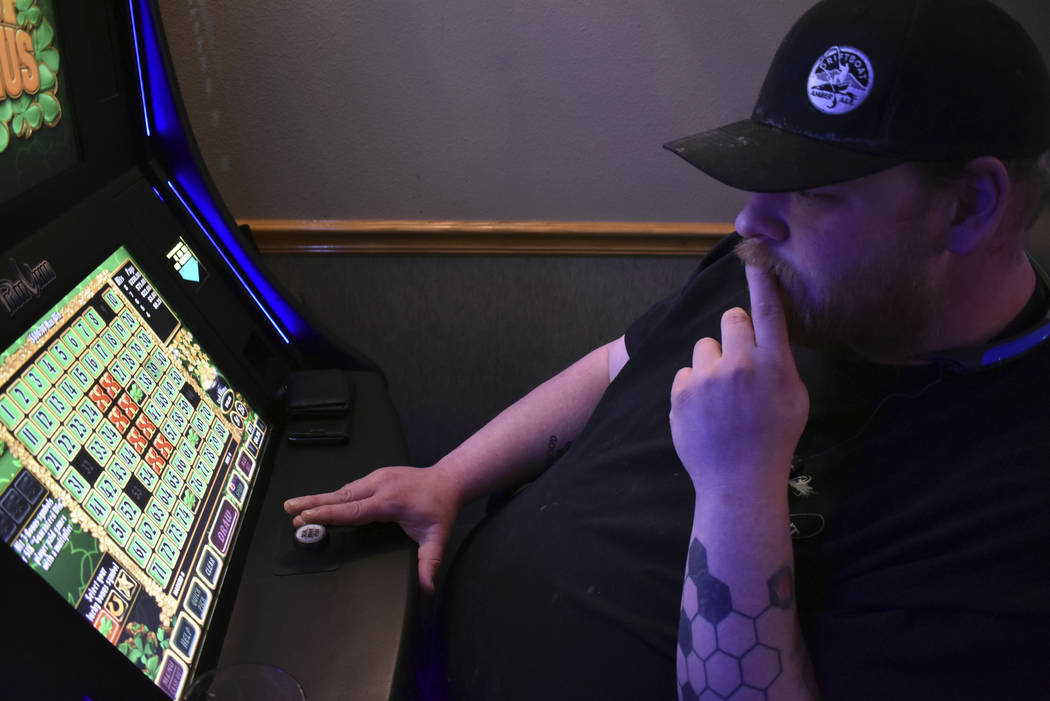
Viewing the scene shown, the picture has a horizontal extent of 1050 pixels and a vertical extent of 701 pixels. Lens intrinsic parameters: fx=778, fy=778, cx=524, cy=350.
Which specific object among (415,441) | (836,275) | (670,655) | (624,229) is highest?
(836,275)

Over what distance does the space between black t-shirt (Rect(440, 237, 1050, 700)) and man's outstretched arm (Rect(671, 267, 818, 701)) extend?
0.03 meters

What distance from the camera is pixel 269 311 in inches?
48.8

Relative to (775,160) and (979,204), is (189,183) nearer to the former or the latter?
(775,160)

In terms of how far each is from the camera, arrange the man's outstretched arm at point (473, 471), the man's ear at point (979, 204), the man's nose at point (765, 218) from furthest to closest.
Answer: the man's outstretched arm at point (473, 471) → the man's nose at point (765, 218) → the man's ear at point (979, 204)

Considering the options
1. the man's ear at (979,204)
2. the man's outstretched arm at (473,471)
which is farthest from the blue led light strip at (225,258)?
the man's ear at (979,204)

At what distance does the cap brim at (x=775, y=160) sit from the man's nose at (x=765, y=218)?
47mm

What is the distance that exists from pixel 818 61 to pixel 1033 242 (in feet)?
1.46

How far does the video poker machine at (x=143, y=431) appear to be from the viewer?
26.7 inches

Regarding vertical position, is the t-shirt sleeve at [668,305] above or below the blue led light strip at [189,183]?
below

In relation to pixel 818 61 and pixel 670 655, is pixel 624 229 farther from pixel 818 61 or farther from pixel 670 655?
pixel 670 655

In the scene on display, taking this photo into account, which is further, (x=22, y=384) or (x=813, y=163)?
(x=813, y=163)

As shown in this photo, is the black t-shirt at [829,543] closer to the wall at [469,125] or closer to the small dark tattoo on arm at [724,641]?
the small dark tattoo on arm at [724,641]

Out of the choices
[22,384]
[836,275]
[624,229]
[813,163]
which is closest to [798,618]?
[836,275]

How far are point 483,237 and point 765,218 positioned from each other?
905 millimetres
